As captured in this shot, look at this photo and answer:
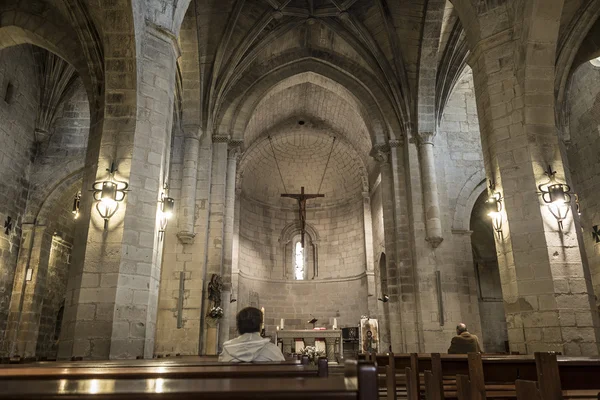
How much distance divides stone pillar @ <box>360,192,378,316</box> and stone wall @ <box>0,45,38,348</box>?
13203 millimetres

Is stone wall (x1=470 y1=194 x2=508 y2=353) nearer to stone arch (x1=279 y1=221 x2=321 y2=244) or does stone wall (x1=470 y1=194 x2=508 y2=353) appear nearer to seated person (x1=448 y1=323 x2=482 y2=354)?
stone arch (x1=279 y1=221 x2=321 y2=244)

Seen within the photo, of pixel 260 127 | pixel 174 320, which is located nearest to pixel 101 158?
pixel 174 320

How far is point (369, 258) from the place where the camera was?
803 inches

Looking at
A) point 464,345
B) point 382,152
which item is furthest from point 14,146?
point 464,345

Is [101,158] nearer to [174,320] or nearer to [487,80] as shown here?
[174,320]

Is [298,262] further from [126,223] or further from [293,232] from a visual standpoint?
[126,223]

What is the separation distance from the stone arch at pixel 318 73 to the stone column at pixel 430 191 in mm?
1084

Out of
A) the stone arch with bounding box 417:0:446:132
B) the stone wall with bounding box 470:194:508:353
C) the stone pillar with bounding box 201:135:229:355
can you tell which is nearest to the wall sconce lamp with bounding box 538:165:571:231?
the stone arch with bounding box 417:0:446:132

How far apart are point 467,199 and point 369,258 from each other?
6890 mm

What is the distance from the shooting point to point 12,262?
41.8 ft

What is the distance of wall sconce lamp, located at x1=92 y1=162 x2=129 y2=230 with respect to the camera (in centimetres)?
727

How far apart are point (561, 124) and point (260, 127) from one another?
500 inches

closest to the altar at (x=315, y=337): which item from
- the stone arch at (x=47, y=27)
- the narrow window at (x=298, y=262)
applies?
the narrow window at (x=298, y=262)

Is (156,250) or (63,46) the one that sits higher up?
(63,46)
